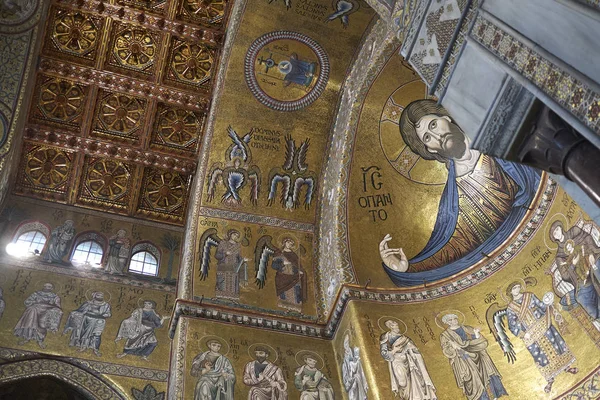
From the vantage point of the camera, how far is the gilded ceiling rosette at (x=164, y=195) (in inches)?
494

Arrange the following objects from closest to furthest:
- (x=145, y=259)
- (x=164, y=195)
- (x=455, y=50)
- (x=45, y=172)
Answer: (x=455, y=50) < (x=145, y=259) < (x=45, y=172) < (x=164, y=195)

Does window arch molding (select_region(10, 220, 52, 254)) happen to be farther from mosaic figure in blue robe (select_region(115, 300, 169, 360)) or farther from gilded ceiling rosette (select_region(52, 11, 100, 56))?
gilded ceiling rosette (select_region(52, 11, 100, 56))

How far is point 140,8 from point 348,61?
3.79 m

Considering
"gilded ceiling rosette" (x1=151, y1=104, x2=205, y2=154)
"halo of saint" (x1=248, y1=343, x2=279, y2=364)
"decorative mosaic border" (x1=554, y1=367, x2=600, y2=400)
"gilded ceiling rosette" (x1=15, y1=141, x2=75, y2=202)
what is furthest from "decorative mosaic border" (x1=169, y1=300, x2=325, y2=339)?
"gilded ceiling rosette" (x1=15, y1=141, x2=75, y2=202)

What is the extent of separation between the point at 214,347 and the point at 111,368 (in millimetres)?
1833

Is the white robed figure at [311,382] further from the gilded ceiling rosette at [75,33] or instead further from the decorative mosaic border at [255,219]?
the gilded ceiling rosette at [75,33]

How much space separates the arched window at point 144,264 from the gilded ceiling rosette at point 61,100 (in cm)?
284

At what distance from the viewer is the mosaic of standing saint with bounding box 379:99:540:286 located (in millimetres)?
9105

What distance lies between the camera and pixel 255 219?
35.7 feet

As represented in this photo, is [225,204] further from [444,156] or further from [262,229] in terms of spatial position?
[444,156]

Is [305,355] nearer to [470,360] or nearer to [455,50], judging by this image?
[470,360]

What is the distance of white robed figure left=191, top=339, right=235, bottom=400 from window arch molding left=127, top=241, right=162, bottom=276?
295 centimetres

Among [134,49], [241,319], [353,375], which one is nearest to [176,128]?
[134,49]

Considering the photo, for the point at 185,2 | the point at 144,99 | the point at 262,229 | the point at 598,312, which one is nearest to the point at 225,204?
the point at 262,229
